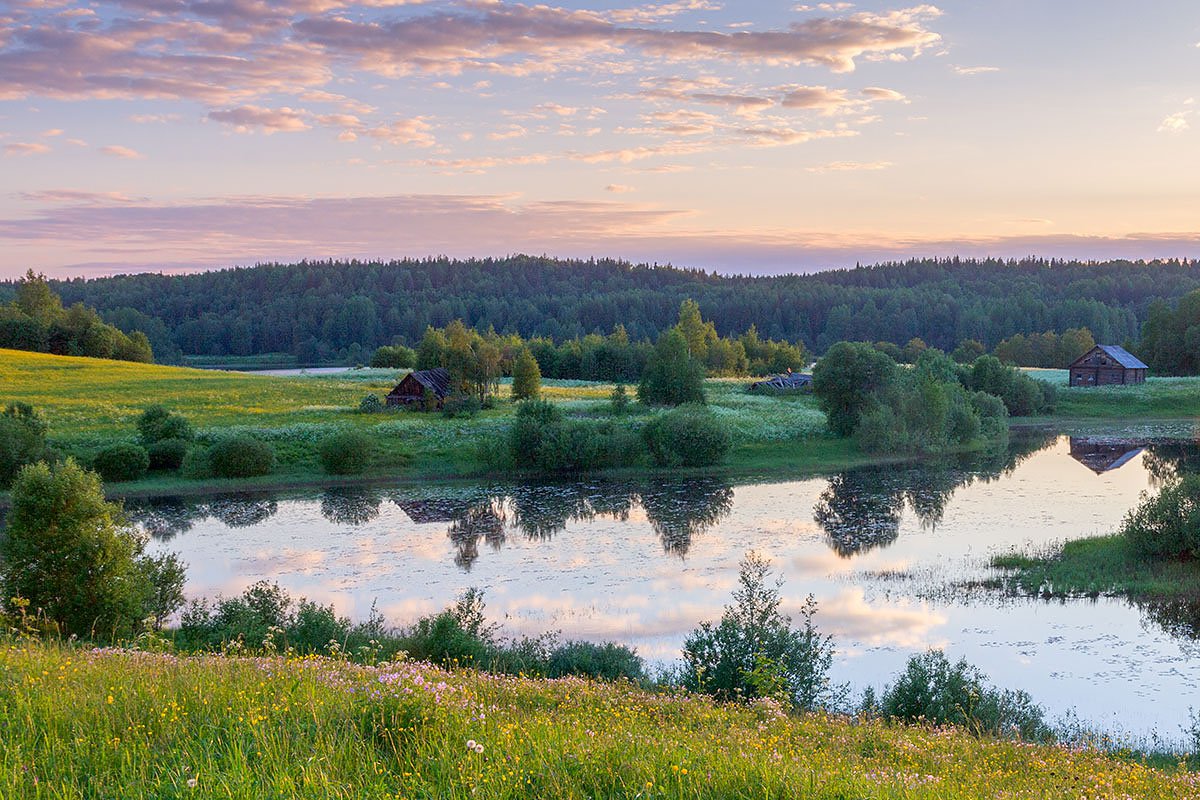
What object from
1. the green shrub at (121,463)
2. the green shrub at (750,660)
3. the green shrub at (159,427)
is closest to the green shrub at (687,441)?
the green shrub at (159,427)

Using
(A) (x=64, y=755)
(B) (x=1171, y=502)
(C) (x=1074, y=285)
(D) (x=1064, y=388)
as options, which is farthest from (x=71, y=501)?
(C) (x=1074, y=285)

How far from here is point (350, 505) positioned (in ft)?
140

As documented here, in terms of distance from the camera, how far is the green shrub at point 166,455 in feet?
156

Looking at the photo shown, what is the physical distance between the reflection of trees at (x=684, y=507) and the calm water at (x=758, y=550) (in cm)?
16

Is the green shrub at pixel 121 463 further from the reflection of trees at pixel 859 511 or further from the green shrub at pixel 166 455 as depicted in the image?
the reflection of trees at pixel 859 511

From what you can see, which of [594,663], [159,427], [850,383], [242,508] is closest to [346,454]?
[242,508]

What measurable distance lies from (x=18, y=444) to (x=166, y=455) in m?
6.50

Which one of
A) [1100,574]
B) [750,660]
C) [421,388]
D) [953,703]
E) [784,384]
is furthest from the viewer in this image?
[784,384]

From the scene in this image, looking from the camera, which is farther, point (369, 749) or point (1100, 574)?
point (1100, 574)

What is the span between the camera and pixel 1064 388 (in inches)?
3364

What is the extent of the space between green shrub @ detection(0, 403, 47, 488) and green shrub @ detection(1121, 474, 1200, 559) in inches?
1664

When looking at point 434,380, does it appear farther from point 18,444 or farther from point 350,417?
point 18,444

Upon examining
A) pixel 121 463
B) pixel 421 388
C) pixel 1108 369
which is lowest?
pixel 121 463

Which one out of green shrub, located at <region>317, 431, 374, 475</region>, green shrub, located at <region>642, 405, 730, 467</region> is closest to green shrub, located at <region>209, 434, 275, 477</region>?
green shrub, located at <region>317, 431, 374, 475</region>
